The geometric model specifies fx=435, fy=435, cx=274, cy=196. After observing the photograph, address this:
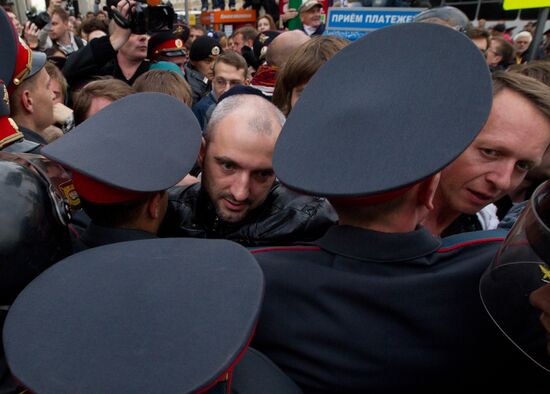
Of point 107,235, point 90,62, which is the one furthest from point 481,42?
point 107,235

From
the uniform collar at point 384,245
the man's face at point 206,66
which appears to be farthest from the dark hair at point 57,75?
the uniform collar at point 384,245

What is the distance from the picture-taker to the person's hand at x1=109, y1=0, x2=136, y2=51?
2.94m

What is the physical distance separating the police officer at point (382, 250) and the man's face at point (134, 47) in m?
2.74

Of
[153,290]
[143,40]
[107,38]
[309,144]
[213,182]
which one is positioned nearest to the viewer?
[153,290]

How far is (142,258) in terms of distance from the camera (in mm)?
739

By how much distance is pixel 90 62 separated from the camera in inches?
120

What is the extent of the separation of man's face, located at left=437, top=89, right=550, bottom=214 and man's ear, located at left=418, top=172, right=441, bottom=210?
72 centimetres

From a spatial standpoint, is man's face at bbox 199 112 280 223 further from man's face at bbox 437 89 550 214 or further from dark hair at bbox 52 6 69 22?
dark hair at bbox 52 6 69 22

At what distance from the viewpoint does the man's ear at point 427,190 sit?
0.83 m

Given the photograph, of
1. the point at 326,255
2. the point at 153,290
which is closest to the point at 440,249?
the point at 326,255

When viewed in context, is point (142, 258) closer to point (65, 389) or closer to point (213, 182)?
point (65, 389)

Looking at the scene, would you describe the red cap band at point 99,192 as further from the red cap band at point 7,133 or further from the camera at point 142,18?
the camera at point 142,18

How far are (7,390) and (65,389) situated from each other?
0.97 ft

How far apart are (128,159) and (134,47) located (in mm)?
2598
